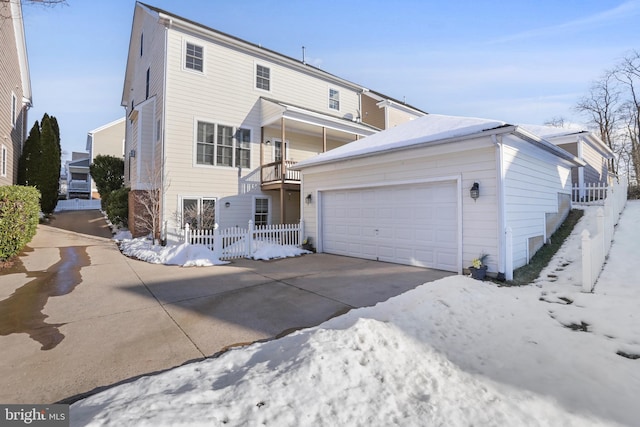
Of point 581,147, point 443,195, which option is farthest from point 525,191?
point 581,147

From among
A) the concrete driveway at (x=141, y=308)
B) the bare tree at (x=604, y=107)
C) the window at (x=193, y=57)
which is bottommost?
the concrete driveway at (x=141, y=308)

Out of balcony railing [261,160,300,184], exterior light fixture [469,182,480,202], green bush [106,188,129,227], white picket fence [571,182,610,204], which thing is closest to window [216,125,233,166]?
balcony railing [261,160,300,184]

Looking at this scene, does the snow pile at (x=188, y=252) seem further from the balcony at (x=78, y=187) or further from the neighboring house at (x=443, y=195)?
the balcony at (x=78, y=187)

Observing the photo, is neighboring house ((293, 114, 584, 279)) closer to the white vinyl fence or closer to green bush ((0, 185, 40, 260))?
green bush ((0, 185, 40, 260))

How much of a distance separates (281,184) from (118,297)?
7.99 m

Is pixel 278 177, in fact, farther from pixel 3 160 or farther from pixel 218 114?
pixel 3 160

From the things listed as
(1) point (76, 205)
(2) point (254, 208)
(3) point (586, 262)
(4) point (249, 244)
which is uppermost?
(1) point (76, 205)

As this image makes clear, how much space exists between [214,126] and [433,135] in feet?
29.9

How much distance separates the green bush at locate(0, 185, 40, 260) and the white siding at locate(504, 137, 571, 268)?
11779 mm

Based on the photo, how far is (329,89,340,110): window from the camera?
16909 mm

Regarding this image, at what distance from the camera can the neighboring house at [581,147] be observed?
13.9 meters

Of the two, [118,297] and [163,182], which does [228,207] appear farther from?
[118,297]

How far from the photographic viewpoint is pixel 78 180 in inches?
1412

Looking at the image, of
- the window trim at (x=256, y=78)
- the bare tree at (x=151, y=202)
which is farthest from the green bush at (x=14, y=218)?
the window trim at (x=256, y=78)
